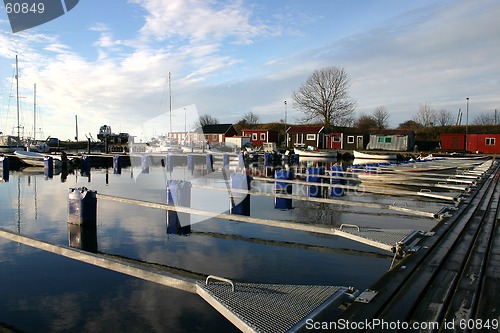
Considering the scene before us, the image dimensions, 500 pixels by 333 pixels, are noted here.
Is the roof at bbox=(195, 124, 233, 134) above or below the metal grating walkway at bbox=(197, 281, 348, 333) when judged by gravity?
above

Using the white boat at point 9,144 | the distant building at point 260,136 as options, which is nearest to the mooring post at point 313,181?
the white boat at point 9,144

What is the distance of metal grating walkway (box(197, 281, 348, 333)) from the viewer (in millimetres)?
3402

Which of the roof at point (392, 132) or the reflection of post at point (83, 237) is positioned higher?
the roof at point (392, 132)

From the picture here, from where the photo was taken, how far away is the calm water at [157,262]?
4871 mm

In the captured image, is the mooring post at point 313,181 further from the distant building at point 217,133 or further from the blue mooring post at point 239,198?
the distant building at point 217,133

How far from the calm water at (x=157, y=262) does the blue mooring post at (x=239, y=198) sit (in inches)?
16.0

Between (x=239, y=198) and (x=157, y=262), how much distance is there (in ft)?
18.7

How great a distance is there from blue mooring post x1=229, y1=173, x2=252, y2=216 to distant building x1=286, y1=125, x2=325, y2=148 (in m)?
47.3

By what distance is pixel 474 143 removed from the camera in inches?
1999

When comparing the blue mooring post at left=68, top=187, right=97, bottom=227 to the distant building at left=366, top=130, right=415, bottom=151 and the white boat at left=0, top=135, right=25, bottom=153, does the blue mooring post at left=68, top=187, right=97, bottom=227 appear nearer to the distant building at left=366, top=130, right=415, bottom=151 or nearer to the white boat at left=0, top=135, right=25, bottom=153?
the white boat at left=0, top=135, right=25, bottom=153

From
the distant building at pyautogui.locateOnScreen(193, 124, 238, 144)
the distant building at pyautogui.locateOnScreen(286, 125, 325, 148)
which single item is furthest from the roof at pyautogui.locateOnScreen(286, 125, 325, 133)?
the distant building at pyautogui.locateOnScreen(193, 124, 238, 144)

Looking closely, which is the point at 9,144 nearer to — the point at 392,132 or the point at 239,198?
the point at 239,198

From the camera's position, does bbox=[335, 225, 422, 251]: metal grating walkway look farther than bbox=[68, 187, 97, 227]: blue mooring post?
No

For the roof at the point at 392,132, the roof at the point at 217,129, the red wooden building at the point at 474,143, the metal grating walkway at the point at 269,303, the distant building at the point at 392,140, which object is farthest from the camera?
the roof at the point at 217,129
